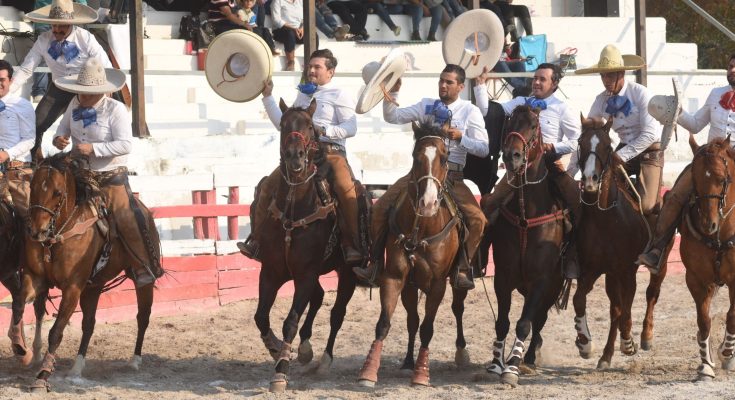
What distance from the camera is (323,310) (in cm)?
1352

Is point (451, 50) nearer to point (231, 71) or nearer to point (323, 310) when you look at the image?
point (231, 71)

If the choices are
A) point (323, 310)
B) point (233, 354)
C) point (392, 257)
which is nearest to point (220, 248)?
point (323, 310)

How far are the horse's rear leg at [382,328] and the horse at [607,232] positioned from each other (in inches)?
67.5

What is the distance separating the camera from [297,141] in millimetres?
9688

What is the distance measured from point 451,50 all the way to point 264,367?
321cm

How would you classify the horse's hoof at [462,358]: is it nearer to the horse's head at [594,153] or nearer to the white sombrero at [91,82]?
the horse's head at [594,153]

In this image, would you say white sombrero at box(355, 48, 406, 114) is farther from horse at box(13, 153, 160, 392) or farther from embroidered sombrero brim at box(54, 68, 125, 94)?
horse at box(13, 153, 160, 392)

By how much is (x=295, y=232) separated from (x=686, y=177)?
9.74 feet

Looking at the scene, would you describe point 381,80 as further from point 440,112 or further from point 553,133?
point 553,133

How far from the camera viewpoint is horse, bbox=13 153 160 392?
31.8 ft

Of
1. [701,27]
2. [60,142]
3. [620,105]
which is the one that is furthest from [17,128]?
[701,27]

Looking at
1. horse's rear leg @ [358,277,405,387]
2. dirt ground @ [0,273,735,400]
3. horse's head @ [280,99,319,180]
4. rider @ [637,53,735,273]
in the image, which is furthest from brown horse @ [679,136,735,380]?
horse's head @ [280,99,319,180]

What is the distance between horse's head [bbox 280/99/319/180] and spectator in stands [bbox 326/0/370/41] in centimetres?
938

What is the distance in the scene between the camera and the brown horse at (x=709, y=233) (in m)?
9.68
